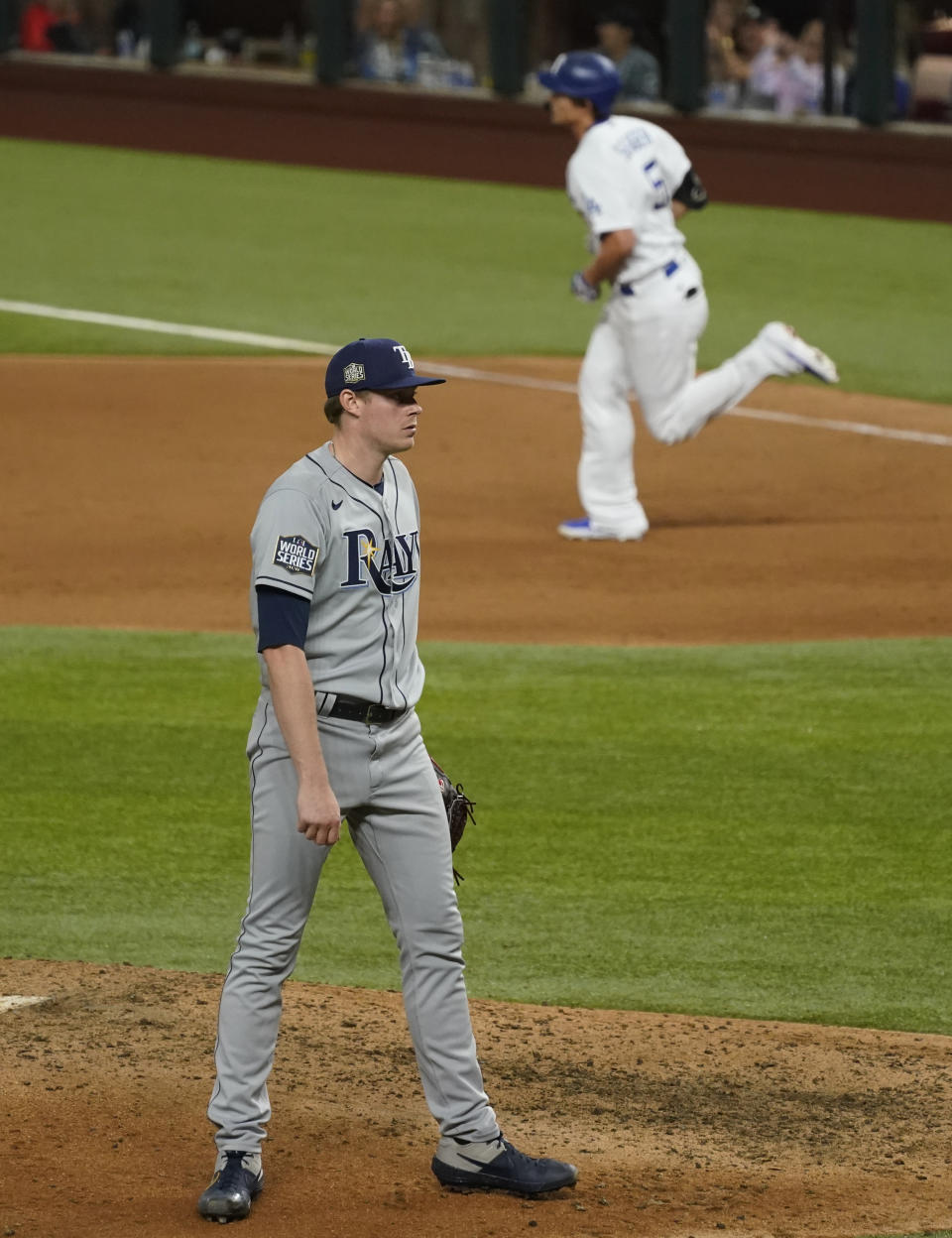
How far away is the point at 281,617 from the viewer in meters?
4.05

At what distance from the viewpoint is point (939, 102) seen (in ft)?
68.9

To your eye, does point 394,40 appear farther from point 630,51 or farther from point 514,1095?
point 514,1095

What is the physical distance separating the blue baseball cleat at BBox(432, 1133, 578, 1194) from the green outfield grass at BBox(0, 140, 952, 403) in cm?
1122

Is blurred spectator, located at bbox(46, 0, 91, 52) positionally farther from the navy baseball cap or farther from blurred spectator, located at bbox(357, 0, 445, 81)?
the navy baseball cap

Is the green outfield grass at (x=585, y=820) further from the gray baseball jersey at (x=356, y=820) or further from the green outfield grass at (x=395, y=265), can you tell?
the green outfield grass at (x=395, y=265)

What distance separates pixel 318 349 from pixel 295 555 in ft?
40.4

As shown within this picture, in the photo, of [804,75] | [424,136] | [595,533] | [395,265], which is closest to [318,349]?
[395,265]

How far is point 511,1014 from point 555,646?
3.88m

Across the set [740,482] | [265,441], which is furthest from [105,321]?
[740,482]

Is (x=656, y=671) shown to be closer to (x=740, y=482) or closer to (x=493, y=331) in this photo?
(x=740, y=482)

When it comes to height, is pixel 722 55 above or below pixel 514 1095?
above

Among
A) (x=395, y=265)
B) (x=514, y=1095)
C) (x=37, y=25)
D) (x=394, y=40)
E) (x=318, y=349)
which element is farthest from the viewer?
(x=37, y=25)

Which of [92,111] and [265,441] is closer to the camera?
[265,441]

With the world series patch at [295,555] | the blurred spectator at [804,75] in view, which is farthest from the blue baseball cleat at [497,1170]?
the blurred spectator at [804,75]
